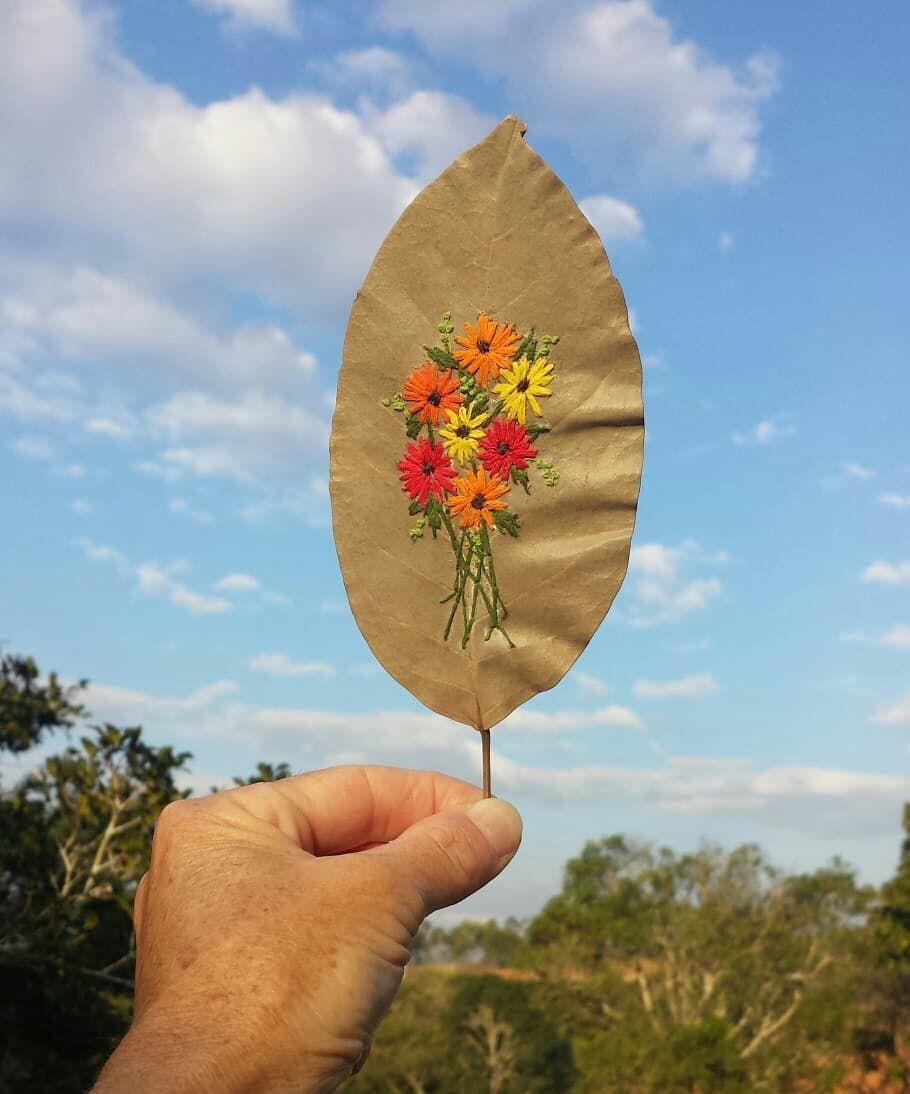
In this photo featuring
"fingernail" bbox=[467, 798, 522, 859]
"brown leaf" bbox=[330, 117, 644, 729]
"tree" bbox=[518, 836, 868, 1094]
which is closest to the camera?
"fingernail" bbox=[467, 798, 522, 859]

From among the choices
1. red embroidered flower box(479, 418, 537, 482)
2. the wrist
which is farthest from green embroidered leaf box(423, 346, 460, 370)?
the wrist

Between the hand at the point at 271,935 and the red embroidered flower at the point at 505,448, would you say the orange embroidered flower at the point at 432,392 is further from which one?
the hand at the point at 271,935

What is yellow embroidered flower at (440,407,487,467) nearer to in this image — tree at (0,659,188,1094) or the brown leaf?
the brown leaf

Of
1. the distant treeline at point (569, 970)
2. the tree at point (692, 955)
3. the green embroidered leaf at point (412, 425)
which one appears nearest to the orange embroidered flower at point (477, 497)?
the green embroidered leaf at point (412, 425)

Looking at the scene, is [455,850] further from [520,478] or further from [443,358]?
[443,358]

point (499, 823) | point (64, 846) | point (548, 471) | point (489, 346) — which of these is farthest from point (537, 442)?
point (64, 846)

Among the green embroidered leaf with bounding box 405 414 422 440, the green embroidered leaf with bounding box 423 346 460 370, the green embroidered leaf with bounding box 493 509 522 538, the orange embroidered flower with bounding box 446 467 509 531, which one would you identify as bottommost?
the green embroidered leaf with bounding box 493 509 522 538
